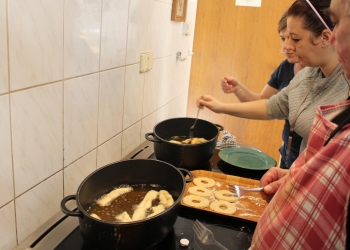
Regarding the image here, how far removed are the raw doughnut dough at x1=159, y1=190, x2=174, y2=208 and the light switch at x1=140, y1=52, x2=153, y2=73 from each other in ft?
2.07

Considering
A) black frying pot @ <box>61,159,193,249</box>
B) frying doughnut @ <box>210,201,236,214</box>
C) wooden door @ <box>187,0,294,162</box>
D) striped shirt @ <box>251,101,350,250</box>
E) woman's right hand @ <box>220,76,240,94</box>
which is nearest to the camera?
striped shirt @ <box>251,101,350,250</box>

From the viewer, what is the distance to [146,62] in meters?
1.52

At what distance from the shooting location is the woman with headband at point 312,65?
3.92ft

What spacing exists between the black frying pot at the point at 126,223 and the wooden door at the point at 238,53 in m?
1.63

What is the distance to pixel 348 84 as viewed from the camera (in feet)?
3.85

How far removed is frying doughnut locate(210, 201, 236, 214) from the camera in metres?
1.06

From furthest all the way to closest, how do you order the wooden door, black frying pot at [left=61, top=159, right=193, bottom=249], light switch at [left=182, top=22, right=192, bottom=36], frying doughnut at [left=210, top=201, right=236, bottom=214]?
the wooden door < light switch at [left=182, top=22, right=192, bottom=36] < frying doughnut at [left=210, top=201, right=236, bottom=214] < black frying pot at [left=61, top=159, right=193, bottom=249]

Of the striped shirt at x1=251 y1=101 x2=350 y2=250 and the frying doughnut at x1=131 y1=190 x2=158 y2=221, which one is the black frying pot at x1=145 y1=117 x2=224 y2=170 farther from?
the striped shirt at x1=251 y1=101 x2=350 y2=250

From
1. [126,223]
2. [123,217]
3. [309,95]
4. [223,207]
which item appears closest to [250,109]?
[309,95]

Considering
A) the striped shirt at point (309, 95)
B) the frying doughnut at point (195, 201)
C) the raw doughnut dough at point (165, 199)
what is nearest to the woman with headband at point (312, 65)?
the striped shirt at point (309, 95)

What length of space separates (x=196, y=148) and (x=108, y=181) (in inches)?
14.2

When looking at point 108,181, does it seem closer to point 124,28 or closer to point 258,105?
point 124,28

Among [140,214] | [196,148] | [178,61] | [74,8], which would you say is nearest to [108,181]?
[140,214]

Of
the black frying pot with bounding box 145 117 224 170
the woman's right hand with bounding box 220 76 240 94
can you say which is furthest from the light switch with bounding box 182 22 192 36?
the black frying pot with bounding box 145 117 224 170
